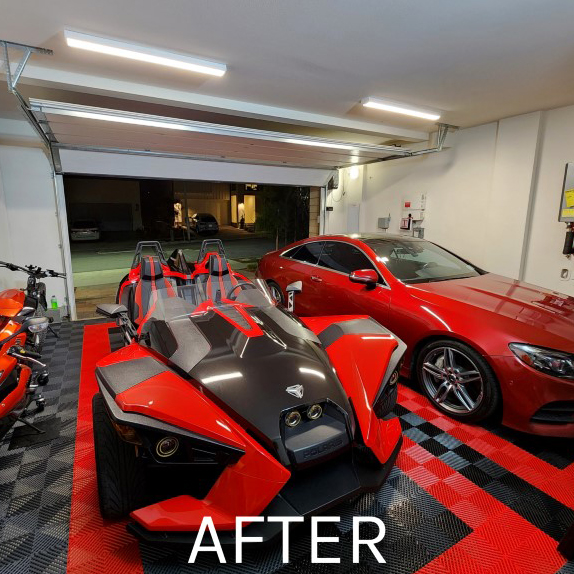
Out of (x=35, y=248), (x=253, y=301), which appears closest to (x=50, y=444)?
(x=253, y=301)

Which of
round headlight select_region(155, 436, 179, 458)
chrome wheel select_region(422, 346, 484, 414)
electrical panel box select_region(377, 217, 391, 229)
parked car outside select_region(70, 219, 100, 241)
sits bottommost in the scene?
chrome wheel select_region(422, 346, 484, 414)

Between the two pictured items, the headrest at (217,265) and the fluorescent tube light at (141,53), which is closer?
the fluorescent tube light at (141,53)

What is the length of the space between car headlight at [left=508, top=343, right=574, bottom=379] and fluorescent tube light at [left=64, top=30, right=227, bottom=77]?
11.0 feet

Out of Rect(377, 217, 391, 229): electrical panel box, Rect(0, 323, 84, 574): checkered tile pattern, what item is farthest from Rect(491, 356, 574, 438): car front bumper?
Rect(377, 217, 391, 229): electrical panel box

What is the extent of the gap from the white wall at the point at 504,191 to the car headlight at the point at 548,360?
319cm

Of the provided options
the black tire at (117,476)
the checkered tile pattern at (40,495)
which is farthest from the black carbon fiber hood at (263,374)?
the checkered tile pattern at (40,495)

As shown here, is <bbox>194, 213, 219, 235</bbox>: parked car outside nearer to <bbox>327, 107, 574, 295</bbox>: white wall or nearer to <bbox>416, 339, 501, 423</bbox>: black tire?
<bbox>327, 107, 574, 295</bbox>: white wall

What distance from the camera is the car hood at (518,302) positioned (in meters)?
2.32

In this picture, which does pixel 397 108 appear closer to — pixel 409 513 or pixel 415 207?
pixel 415 207

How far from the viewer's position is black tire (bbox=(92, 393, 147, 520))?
1531 mm

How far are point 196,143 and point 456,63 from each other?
3.26 m

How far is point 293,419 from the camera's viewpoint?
57.2 inches

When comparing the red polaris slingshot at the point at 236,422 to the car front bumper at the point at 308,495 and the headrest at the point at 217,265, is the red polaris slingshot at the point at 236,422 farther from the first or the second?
the headrest at the point at 217,265

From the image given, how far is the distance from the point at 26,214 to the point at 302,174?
474cm
